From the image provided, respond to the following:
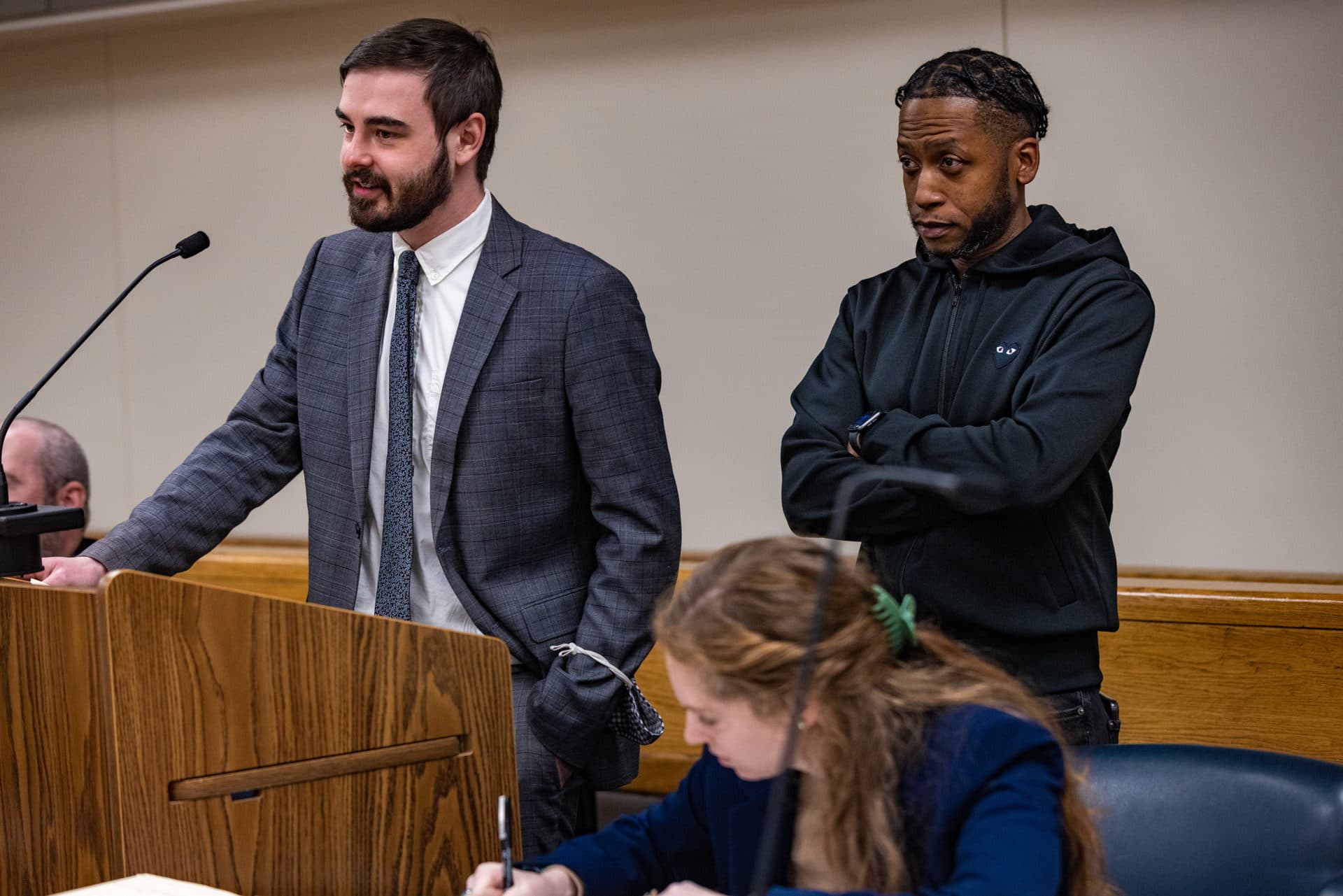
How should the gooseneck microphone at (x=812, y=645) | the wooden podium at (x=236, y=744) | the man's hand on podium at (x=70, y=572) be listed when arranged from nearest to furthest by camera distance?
the gooseneck microphone at (x=812, y=645), the wooden podium at (x=236, y=744), the man's hand on podium at (x=70, y=572)

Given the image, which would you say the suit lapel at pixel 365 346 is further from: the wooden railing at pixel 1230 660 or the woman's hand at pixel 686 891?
Answer: the wooden railing at pixel 1230 660

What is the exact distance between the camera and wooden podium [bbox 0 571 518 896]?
4.67 feet

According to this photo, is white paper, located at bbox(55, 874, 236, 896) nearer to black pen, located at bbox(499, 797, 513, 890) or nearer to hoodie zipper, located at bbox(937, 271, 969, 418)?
black pen, located at bbox(499, 797, 513, 890)

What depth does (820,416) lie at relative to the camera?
7.05 feet

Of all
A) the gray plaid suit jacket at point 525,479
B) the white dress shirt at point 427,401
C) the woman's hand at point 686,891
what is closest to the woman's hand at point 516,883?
the woman's hand at point 686,891

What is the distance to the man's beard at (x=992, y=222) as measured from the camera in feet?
6.66

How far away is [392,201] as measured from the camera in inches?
81.7

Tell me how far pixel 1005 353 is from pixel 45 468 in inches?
79.0

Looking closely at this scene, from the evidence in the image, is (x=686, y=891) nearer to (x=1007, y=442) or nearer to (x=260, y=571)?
(x=1007, y=442)

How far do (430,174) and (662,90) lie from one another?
1908 mm

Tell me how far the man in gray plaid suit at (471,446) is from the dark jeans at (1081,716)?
57 centimetres

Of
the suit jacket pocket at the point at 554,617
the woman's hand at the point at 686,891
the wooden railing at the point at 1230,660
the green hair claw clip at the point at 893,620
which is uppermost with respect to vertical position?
the green hair claw clip at the point at 893,620

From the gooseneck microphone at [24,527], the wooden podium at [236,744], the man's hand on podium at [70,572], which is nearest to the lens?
the wooden podium at [236,744]

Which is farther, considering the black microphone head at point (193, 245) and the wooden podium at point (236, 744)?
the black microphone head at point (193, 245)
